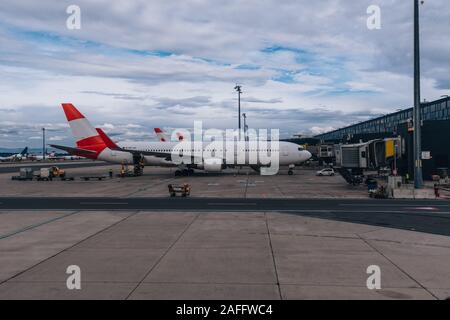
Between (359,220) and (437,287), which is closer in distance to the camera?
(437,287)

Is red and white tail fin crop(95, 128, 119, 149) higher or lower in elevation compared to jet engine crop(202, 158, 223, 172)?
higher

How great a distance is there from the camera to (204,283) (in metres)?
9.80

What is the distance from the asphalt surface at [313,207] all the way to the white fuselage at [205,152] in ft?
72.4

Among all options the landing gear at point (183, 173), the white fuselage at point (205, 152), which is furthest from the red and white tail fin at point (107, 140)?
the landing gear at point (183, 173)

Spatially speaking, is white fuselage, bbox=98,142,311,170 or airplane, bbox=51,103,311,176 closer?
white fuselage, bbox=98,142,311,170

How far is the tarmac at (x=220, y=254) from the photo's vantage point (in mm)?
9375

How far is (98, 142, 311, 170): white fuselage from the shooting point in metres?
50.5
